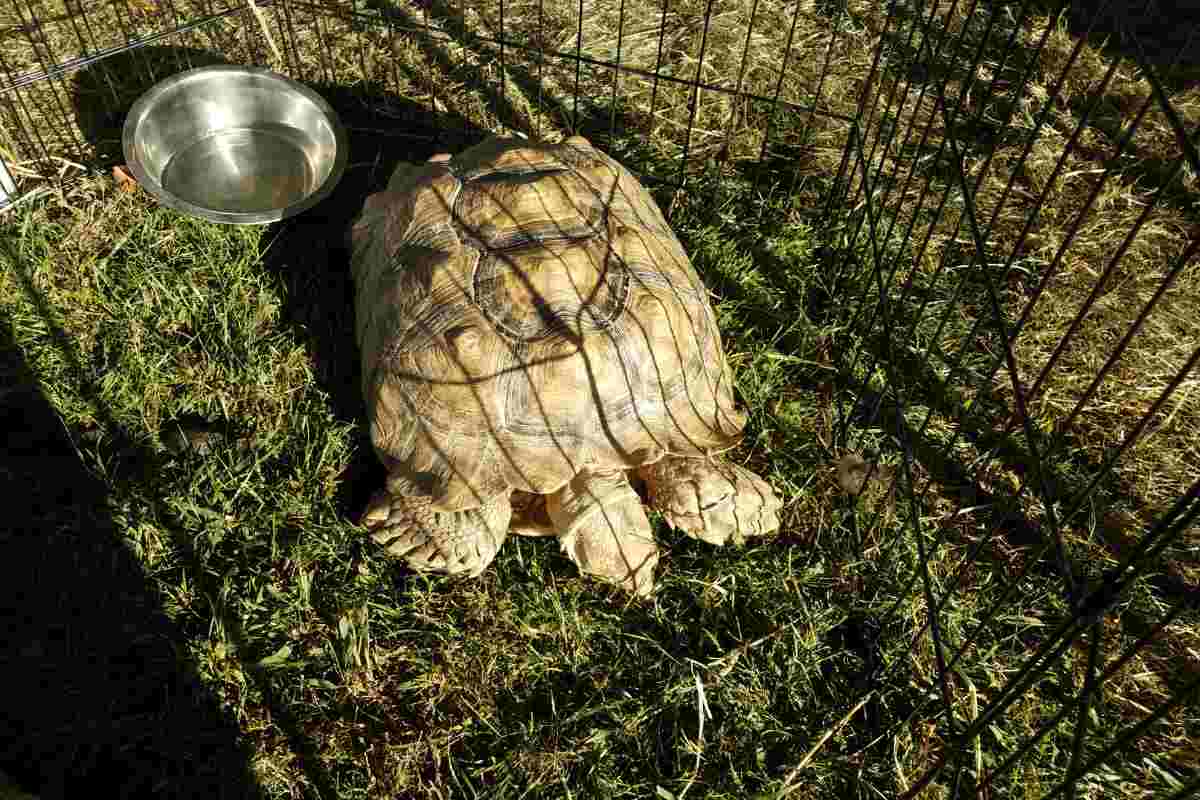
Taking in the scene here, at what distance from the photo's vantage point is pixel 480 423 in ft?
10.9

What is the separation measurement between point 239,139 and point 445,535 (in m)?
2.96

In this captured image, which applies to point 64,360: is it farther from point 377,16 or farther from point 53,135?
point 377,16

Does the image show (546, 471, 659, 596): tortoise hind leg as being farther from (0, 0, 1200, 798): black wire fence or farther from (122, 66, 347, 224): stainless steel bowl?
(122, 66, 347, 224): stainless steel bowl

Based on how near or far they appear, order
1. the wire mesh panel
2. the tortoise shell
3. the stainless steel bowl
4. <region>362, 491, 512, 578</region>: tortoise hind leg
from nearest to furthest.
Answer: the wire mesh panel < the tortoise shell < <region>362, 491, 512, 578</region>: tortoise hind leg < the stainless steel bowl

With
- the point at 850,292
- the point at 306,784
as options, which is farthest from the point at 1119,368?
the point at 306,784

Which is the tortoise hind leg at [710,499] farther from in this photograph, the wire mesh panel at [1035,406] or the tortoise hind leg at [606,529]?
the wire mesh panel at [1035,406]

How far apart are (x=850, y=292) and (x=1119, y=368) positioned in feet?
4.60

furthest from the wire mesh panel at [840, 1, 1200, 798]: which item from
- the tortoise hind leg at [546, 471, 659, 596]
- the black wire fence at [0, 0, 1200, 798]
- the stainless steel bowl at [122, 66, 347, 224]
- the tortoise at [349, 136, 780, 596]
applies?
the stainless steel bowl at [122, 66, 347, 224]

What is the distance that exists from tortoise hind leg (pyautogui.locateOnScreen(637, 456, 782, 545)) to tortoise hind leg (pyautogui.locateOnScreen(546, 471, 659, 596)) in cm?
16

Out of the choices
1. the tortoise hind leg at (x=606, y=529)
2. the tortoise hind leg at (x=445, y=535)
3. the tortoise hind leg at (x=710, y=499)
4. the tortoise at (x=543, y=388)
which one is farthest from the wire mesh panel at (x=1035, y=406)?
the tortoise hind leg at (x=445, y=535)

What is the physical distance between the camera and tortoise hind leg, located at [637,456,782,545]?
11.5 ft

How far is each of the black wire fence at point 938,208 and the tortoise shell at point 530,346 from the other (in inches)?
32.9

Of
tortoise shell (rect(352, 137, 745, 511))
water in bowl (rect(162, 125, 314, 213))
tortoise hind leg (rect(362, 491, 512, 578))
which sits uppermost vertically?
tortoise shell (rect(352, 137, 745, 511))

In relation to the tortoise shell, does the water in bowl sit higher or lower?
lower
